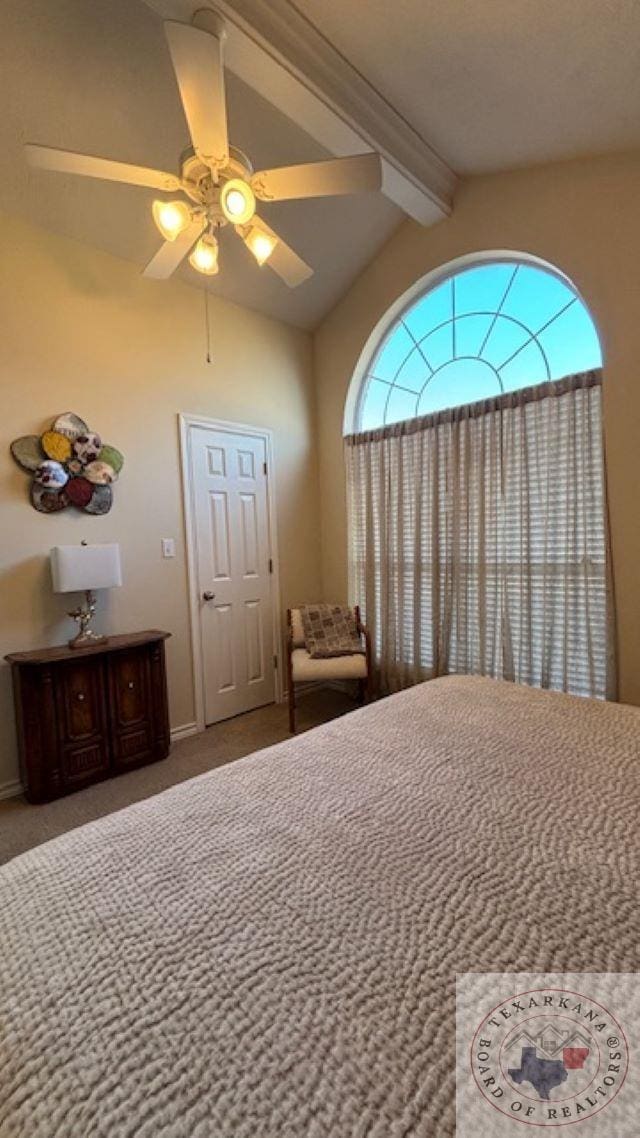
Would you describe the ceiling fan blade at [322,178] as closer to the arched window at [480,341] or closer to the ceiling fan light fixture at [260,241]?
the ceiling fan light fixture at [260,241]

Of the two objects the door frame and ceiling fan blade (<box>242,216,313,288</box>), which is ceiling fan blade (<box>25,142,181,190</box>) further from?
the door frame

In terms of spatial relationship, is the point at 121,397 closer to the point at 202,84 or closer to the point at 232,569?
the point at 232,569

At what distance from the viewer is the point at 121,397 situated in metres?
2.87

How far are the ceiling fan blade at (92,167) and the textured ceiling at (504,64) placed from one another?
82 cm

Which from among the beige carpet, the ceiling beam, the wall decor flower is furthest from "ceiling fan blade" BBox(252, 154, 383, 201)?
the beige carpet

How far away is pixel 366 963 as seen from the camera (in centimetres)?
67

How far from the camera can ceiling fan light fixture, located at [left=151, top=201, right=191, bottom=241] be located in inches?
66.9

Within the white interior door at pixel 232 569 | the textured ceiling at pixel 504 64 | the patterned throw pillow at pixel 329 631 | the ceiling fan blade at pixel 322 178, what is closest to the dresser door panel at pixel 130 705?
the white interior door at pixel 232 569

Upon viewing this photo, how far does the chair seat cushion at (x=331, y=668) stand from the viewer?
3125mm

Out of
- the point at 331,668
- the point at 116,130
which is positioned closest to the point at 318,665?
the point at 331,668

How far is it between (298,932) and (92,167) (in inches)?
88.8

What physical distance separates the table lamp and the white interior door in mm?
708

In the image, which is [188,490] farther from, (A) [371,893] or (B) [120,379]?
(A) [371,893]

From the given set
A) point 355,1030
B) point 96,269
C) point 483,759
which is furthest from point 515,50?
point 355,1030
